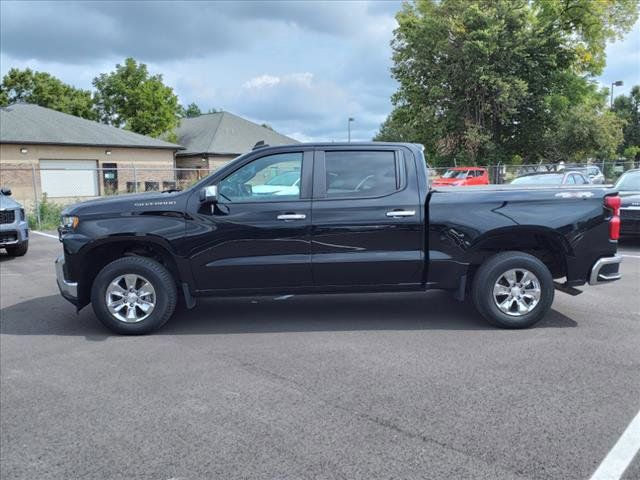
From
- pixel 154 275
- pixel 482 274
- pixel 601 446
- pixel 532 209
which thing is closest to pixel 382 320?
pixel 482 274

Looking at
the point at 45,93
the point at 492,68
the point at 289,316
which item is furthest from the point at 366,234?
the point at 45,93

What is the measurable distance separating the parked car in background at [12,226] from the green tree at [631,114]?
61685 millimetres

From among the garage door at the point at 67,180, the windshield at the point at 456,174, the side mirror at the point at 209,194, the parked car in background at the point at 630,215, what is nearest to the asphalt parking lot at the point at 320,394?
the side mirror at the point at 209,194

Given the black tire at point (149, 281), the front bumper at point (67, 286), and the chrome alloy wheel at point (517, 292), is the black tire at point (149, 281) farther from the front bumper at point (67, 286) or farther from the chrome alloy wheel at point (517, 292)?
the chrome alloy wheel at point (517, 292)

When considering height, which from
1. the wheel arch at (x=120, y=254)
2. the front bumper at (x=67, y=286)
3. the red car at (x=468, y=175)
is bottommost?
the front bumper at (x=67, y=286)

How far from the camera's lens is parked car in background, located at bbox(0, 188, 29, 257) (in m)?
10.6

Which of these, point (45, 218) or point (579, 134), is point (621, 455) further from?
point (579, 134)

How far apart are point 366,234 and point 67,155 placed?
3157 centimetres

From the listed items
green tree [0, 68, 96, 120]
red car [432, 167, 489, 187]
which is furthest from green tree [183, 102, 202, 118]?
red car [432, 167, 489, 187]

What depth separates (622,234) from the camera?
10.9m

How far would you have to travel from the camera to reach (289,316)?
6211 millimetres

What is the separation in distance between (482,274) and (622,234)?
22.5ft

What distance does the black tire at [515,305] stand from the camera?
5535mm

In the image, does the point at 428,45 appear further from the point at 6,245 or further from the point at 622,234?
the point at 6,245
